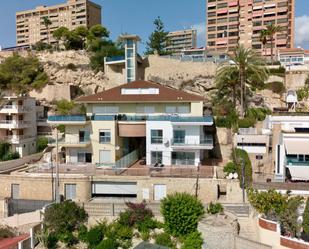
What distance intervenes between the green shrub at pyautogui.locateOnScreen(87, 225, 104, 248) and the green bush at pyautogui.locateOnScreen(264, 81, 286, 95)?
130ft

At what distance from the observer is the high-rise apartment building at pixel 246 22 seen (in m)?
94.1

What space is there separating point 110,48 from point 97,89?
12.8 m

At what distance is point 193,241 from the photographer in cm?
2311

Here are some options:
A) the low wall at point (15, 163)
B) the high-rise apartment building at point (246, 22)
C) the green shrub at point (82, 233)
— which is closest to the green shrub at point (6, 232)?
the green shrub at point (82, 233)

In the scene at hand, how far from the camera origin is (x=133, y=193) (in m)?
31.5

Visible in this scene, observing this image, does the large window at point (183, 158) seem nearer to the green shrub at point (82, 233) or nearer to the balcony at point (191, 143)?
the balcony at point (191, 143)

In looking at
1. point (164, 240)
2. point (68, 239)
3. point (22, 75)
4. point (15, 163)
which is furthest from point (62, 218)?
point (22, 75)

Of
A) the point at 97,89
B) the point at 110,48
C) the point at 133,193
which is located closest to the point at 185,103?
the point at 133,193

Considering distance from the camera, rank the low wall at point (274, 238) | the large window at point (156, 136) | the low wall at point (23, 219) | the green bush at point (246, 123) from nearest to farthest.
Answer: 1. the low wall at point (274, 238)
2. the low wall at point (23, 219)
3. the large window at point (156, 136)
4. the green bush at point (246, 123)

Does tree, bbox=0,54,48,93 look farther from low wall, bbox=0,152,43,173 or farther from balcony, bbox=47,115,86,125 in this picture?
balcony, bbox=47,115,86,125

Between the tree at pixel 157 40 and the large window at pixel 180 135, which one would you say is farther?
the tree at pixel 157 40

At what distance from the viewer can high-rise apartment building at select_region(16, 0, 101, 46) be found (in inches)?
5049

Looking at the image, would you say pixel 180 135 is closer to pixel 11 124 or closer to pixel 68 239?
pixel 68 239

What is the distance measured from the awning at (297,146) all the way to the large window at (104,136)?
19.0m
